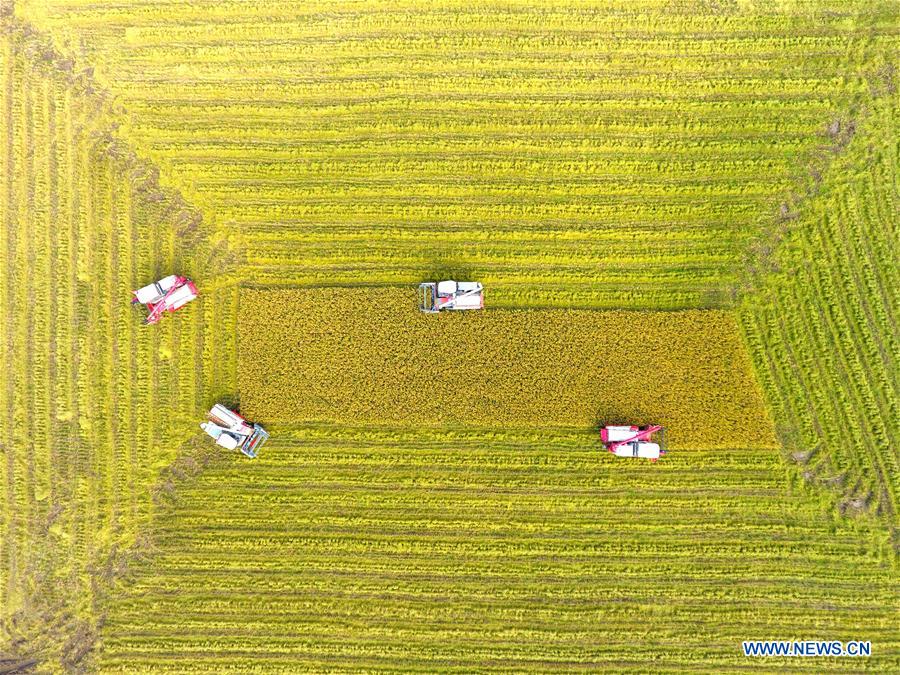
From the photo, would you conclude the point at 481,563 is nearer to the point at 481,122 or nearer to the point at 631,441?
the point at 631,441

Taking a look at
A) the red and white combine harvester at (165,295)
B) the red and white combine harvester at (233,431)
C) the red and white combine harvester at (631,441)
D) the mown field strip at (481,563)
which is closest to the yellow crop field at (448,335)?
the mown field strip at (481,563)

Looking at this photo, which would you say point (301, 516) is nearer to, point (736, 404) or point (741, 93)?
point (736, 404)

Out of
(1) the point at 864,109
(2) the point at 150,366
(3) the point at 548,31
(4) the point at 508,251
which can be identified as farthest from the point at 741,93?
(2) the point at 150,366

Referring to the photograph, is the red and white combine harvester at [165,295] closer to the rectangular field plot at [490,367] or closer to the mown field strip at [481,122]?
the rectangular field plot at [490,367]

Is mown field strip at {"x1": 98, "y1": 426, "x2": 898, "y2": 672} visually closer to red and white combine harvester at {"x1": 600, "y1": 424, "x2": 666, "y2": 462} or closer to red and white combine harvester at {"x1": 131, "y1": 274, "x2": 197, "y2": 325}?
red and white combine harvester at {"x1": 600, "y1": 424, "x2": 666, "y2": 462}

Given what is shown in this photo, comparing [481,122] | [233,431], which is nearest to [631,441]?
[481,122]
